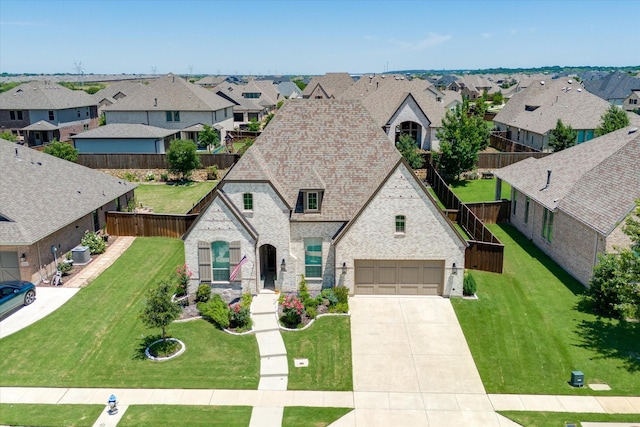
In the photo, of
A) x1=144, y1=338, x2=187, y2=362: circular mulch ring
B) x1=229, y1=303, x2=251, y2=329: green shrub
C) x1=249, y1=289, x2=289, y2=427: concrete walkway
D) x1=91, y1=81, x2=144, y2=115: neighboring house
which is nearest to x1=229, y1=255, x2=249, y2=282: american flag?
x1=249, y1=289, x2=289, y2=427: concrete walkway

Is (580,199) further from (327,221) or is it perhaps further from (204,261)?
(204,261)

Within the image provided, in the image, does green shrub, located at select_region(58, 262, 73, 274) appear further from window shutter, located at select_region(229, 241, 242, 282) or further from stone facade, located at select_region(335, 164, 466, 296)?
stone facade, located at select_region(335, 164, 466, 296)

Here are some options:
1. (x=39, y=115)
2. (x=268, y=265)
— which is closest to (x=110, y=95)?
(x=39, y=115)

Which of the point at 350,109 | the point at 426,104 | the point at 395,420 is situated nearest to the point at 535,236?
the point at 350,109

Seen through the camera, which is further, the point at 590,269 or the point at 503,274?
the point at 503,274

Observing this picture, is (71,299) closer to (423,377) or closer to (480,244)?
(423,377)

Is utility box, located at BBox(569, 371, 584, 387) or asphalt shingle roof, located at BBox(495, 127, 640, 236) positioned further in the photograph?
asphalt shingle roof, located at BBox(495, 127, 640, 236)
